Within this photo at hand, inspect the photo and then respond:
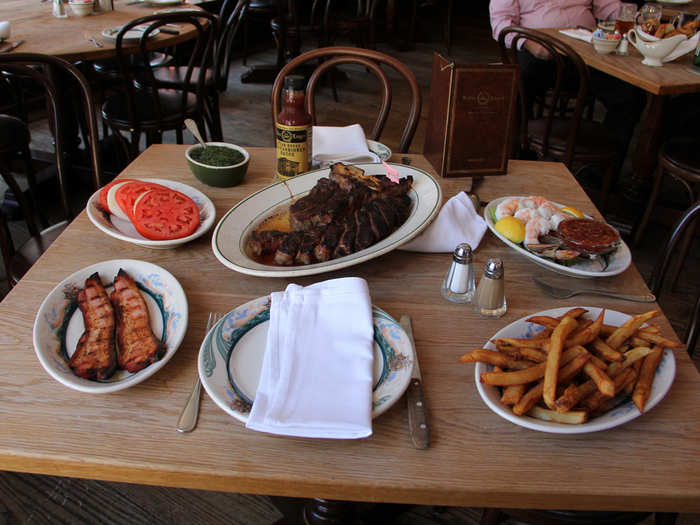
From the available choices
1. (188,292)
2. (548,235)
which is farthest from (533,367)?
(188,292)

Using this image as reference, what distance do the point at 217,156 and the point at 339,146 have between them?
38 centimetres

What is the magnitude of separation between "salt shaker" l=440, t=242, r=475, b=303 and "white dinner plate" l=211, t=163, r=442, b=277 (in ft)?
0.44

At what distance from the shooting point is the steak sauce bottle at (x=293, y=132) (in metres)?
1.33

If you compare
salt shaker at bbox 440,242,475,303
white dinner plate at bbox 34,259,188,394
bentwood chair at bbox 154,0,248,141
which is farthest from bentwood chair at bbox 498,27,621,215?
white dinner plate at bbox 34,259,188,394

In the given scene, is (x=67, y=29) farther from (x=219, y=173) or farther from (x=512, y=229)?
(x=512, y=229)

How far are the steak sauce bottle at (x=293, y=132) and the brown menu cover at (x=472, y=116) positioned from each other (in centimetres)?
40

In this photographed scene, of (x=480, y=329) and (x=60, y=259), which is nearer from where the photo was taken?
(x=480, y=329)

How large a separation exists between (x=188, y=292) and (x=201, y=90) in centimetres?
231

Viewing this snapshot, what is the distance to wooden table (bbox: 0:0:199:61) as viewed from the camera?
2.62 m

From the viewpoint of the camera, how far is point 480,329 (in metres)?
1.00

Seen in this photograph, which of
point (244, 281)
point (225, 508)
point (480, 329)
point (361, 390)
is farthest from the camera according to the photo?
point (225, 508)

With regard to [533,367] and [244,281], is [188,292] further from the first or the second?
[533,367]

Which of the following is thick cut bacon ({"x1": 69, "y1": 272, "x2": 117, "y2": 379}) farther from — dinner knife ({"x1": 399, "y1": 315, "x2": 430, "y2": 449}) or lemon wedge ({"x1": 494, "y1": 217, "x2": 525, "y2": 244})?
lemon wedge ({"x1": 494, "y1": 217, "x2": 525, "y2": 244})

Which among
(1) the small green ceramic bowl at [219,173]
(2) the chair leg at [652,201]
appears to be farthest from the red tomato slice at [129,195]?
(2) the chair leg at [652,201]
